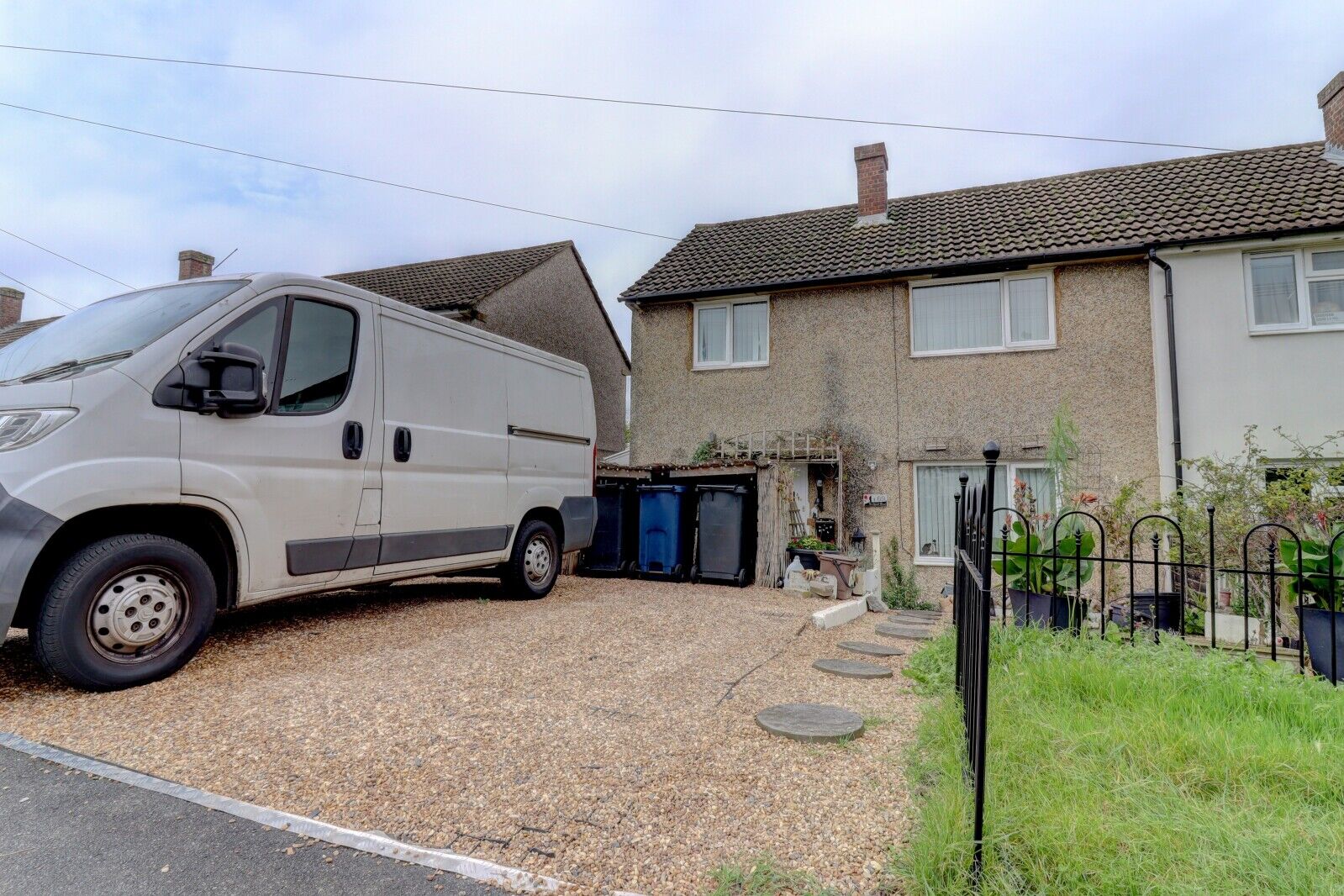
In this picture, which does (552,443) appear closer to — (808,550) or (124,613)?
(808,550)

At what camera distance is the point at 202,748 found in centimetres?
272

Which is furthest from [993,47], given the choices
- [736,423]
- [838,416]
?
[736,423]

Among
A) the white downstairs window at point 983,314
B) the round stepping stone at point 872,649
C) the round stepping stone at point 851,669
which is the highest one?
the white downstairs window at point 983,314

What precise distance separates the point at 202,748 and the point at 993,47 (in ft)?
33.6

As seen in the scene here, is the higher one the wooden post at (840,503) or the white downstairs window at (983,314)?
the white downstairs window at (983,314)

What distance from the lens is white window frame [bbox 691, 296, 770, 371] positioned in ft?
37.7

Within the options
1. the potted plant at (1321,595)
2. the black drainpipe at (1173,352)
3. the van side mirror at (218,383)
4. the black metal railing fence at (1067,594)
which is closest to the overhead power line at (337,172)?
the black drainpipe at (1173,352)

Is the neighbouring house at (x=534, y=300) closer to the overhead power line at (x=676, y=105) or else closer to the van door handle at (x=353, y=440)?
the overhead power line at (x=676, y=105)

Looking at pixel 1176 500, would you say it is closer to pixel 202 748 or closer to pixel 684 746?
pixel 684 746

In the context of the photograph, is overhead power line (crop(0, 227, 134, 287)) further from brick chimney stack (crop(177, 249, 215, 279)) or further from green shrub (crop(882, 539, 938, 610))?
green shrub (crop(882, 539, 938, 610))

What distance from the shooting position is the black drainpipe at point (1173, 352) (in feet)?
29.5

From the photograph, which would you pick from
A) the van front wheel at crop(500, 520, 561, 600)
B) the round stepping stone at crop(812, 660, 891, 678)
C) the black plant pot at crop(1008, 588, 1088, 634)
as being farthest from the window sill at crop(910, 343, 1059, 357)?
the round stepping stone at crop(812, 660, 891, 678)

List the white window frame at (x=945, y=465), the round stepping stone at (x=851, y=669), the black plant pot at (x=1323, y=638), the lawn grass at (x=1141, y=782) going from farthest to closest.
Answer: the white window frame at (x=945, y=465) < the round stepping stone at (x=851, y=669) < the black plant pot at (x=1323, y=638) < the lawn grass at (x=1141, y=782)

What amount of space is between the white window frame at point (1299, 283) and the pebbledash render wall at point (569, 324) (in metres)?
11.9
